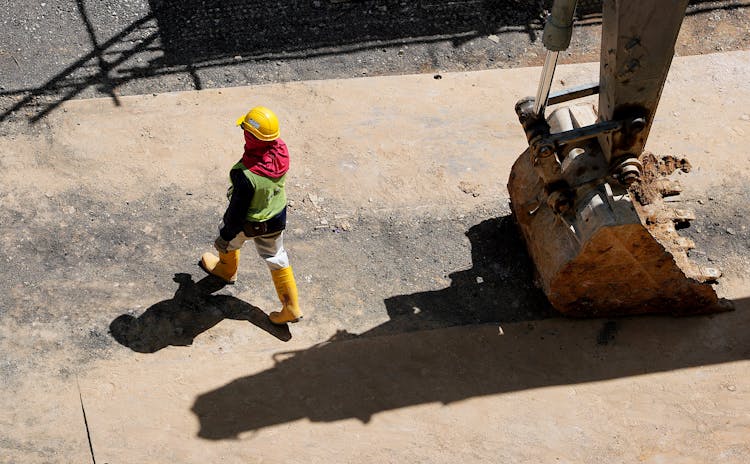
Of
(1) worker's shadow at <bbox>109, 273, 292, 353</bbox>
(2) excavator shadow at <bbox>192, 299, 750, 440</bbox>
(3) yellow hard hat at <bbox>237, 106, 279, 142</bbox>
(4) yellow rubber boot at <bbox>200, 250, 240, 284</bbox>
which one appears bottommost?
(2) excavator shadow at <bbox>192, 299, 750, 440</bbox>

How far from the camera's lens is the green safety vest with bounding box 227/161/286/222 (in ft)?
18.3

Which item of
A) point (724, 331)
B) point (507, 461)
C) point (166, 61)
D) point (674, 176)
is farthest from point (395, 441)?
point (166, 61)

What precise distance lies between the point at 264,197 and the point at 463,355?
1.99 metres

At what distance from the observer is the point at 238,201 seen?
18.4 ft

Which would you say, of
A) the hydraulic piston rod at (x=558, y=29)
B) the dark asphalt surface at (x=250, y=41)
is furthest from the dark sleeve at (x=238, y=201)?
the dark asphalt surface at (x=250, y=41)

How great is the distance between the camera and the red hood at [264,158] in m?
5.58

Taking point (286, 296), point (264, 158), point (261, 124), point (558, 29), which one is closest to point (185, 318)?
point (286, 296)

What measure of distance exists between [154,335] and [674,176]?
4.89 m

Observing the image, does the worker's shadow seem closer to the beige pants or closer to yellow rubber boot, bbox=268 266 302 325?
yellow rubber boot, bbox=268 266 302 325

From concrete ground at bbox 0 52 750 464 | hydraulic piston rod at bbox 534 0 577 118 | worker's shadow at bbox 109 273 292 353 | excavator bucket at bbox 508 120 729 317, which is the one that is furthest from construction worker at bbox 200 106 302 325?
excavator bucket at bbox 508 120 729 317

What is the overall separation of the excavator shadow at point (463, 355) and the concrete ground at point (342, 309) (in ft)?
0.05

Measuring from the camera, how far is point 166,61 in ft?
28.2

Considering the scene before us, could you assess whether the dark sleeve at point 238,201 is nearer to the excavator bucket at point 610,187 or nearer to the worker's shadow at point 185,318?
the worker's shadow at point 185,318

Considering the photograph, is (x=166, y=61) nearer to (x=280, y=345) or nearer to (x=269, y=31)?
(x=269, y=31)
